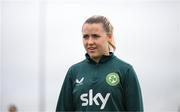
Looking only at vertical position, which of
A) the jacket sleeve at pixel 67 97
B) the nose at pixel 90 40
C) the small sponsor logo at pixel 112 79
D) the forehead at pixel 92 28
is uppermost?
the forehead at pixel 92 28

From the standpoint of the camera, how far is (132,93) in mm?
1735

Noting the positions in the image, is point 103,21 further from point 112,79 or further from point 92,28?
point 112,79

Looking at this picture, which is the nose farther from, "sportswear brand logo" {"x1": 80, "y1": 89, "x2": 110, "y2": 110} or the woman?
"sportswear brand logo" {"x1": 80, "y1": 89, "x2": 110, "y2": 110}

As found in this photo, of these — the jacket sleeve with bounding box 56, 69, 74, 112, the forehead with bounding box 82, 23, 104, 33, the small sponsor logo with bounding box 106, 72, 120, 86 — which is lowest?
the jacket sleeve with bounding box 56, 69, 74, 112

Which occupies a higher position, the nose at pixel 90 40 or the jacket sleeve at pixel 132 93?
the nose at pixel 90 40

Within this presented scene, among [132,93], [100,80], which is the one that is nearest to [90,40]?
[100,80]

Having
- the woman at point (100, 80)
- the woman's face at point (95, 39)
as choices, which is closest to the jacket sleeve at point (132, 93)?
the woman at point (100, 80)

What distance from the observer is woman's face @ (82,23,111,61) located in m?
1.72

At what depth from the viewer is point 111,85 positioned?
1.70 m

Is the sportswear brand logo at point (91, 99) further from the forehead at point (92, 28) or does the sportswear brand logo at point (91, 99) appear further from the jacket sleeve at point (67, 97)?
the forehead at point (92, 28)

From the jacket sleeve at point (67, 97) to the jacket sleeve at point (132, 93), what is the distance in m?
0.23

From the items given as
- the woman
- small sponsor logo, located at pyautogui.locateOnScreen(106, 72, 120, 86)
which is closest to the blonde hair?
the woman

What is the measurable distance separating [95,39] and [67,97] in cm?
27

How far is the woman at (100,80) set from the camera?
1.69m
